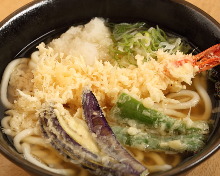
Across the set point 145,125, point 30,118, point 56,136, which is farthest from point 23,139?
point 145,125

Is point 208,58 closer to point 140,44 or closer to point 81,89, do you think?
point 140,44

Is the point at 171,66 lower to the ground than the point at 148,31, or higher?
lower

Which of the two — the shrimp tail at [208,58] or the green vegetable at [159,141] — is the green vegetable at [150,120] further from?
the shrimp tail at [208,58]

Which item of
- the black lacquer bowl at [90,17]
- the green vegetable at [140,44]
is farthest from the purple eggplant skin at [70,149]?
the green vegetable at [140,44]

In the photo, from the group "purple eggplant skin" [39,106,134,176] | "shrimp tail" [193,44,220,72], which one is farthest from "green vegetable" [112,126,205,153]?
"shrimp tail" [193,44,220,72]

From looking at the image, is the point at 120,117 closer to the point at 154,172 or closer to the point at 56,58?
the point at 154,172

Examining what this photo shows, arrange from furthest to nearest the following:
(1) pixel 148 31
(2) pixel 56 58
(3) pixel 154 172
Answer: (1) pixel 148 31 < (2) pixel 56 58 < (3) pixel 154 172
